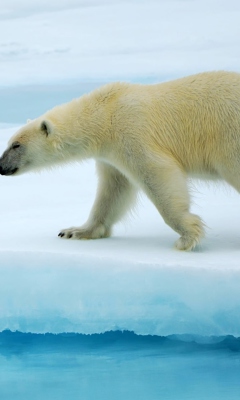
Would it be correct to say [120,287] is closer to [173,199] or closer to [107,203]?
[173,199]

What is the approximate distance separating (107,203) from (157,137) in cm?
66

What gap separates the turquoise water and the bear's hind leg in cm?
68

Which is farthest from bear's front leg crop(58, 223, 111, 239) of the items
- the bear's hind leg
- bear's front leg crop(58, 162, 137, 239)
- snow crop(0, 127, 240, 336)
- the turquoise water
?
the turquoise water

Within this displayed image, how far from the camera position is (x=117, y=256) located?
4957mm

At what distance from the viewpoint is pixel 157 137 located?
5.29 meters

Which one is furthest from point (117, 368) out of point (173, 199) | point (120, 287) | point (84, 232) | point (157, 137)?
point (157, 137)

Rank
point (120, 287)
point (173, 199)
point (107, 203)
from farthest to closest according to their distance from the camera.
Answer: point (107, 203) < point (173, 199) < point (120, 287)

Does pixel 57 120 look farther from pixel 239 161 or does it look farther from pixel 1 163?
pixel 239 161

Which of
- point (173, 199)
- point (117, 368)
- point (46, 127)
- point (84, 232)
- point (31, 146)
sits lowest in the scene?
point (117, 368)

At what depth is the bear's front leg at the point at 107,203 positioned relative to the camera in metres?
5.68

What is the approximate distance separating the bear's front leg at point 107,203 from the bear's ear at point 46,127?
0.52 metres

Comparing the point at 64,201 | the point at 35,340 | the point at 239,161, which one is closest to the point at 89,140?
the point at 239,161

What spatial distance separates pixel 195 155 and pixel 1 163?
1.23 metres

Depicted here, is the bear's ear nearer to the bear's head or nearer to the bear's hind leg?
the bear's head
